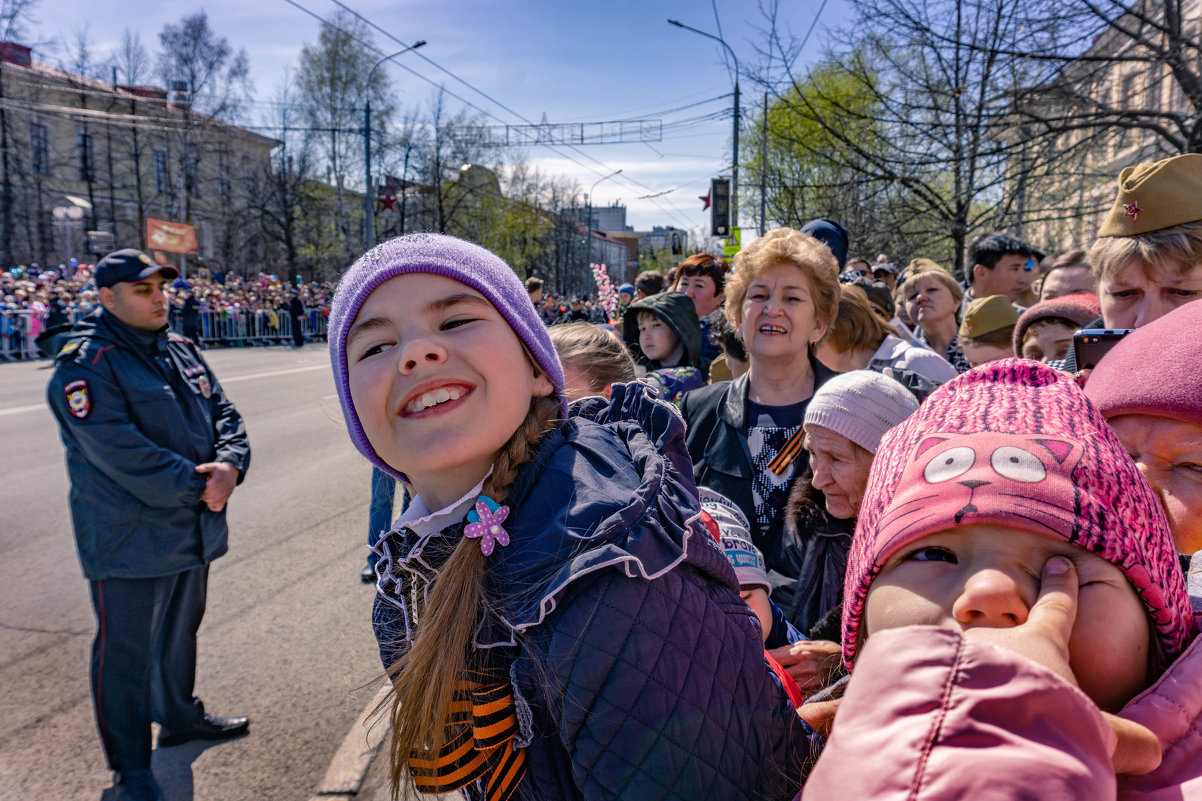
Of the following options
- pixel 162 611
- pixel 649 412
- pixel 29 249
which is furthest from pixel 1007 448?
pixel 29 249

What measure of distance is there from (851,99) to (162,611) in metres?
7.59

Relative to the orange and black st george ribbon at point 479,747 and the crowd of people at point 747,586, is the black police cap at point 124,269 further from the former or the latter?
the orange and black st george ribbon at point 479,747

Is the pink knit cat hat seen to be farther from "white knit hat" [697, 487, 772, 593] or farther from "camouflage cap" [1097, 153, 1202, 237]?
"camouflage cap" [1097, 153, 1202, 237]

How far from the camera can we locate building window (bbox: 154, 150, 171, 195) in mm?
42188

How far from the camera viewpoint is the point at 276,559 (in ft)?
17.0

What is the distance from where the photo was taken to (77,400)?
2982mm

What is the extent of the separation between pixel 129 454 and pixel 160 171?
158ft

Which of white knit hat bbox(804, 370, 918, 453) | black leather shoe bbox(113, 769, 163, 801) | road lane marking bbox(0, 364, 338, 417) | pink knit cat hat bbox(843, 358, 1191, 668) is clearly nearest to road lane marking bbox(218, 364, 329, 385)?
road lane marking bbox(0, 364, 338, 417)

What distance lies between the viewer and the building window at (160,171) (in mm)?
42188

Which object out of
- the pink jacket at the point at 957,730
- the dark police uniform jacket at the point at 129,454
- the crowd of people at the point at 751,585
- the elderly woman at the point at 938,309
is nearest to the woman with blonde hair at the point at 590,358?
the crowd of people at the point at 751,585

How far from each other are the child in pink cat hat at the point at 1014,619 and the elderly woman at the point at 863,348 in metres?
2.57

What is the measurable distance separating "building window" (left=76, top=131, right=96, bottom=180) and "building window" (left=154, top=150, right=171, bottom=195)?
3.15 metres

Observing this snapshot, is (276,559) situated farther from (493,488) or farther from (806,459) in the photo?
(493,488)

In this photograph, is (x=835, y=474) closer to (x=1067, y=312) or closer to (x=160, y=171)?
(x=1067, y=312)
